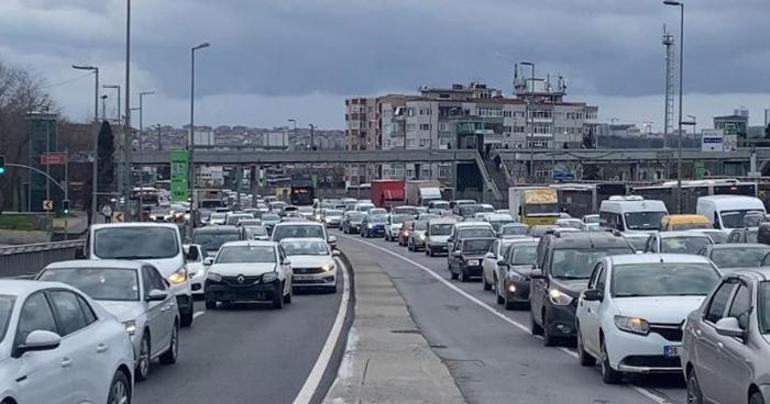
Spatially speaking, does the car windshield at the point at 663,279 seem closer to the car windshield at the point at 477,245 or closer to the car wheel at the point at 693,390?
the car wheel at the point at 693,390

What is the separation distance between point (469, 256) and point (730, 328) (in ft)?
116

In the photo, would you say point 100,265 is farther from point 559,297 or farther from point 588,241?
point 588,241

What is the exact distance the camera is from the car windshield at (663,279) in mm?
18297

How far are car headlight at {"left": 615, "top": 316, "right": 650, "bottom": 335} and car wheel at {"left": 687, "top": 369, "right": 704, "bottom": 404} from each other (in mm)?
3231

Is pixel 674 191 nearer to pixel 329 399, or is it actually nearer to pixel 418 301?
pixel 418 301

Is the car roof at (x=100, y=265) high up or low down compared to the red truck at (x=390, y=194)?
up

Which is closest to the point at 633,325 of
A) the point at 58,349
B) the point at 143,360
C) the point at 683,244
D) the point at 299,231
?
the point at 143,360

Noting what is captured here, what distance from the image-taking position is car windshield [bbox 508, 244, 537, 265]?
111 feet

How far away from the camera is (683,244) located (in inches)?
1318

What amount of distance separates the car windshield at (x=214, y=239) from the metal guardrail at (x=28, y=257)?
16.4ft

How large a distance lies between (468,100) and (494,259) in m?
155

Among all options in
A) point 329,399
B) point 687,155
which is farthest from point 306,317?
point 687,155

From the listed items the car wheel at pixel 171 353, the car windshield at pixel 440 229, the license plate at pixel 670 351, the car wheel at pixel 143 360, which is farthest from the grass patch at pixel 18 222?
the license plate at pixel 670 351

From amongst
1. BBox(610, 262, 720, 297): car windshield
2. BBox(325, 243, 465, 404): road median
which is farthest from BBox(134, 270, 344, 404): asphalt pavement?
BBox(610, 262, 720, 297): car windshield
